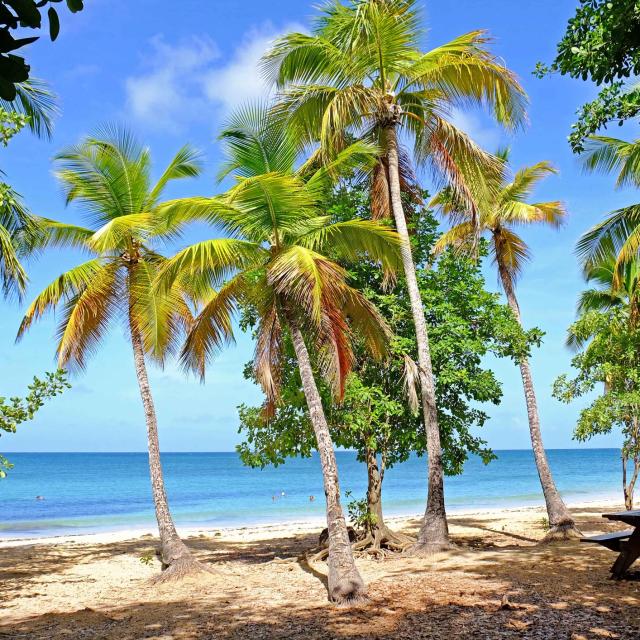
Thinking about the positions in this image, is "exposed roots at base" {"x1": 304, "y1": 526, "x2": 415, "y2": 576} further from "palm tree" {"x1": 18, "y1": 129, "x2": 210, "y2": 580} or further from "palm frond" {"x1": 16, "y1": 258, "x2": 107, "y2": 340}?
"palm frond" {"x1": 16, "y1": 258, "x2": 107, "y2": 340}

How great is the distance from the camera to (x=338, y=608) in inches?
325

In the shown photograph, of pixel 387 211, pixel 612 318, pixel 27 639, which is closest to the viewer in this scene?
pixel 27 639

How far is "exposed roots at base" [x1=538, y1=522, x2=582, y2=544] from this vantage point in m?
13.9

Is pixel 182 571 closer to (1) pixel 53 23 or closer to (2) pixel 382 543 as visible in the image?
(2) pixel 382 543

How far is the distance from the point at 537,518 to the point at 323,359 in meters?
12.8

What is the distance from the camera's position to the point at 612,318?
14.6 meters

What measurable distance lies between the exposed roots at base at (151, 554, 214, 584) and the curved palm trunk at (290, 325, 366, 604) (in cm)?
330

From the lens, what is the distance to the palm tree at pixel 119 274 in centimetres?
1229

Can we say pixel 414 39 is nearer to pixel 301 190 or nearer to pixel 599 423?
pixel 301 190

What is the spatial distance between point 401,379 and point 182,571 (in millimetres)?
5231

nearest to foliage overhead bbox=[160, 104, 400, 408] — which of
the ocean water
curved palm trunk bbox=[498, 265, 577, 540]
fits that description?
curved palm trunk bbox=[498, 265, 577, 540]

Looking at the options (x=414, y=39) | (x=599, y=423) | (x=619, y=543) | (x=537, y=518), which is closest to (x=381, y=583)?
(x=619, y=543)

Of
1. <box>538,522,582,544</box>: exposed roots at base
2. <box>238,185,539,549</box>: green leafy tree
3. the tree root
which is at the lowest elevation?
<box>538,522,582,544</box>: exposed roots at base

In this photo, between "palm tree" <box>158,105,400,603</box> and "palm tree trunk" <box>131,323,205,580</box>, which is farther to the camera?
"palm tree trunk" <box>131,323,205,580</box>
